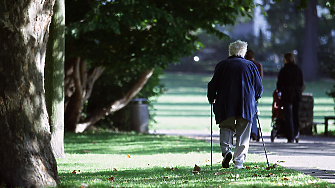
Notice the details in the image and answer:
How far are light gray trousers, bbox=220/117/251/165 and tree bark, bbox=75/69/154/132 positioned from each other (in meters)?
8.62

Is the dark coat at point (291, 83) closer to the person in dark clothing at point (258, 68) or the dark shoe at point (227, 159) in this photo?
the person in dark clothing at point (258, 68)

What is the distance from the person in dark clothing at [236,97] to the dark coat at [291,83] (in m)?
4.93

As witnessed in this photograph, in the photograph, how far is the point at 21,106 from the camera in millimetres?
5355

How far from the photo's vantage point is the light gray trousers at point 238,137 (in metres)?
7.08

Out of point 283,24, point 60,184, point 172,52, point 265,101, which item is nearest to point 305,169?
point 60,184

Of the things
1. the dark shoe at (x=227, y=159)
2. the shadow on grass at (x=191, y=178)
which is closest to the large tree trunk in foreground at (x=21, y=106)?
the shadow on grass at (x=191, y=178)

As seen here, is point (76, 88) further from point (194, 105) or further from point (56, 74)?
point (194, 105)

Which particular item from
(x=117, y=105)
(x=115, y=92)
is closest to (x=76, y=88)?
(x=117, y=105)

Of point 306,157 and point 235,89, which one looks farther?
point 306,157

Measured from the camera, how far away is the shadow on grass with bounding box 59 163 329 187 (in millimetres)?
5663

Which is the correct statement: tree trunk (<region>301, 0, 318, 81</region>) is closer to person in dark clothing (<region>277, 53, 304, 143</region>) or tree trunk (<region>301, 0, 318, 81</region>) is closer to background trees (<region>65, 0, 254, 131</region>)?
background trees (<region>65, 0, 254, 131</region>)

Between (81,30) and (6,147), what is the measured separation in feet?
22.2

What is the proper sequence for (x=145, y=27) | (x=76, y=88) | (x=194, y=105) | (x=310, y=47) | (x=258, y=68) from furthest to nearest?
(x=310, y=47)
(x=194, y=105)
(x=76, y=88)
(x=145, y=27)
(x=258, y=68)

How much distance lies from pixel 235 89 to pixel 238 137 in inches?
28.4
